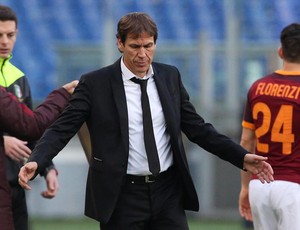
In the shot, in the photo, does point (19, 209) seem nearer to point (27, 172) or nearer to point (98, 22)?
point (27, 172)

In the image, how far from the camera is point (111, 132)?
210 inches

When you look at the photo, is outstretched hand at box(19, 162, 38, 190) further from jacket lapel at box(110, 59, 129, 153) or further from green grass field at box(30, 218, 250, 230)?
green grass field at box(30, 218, 250, 230)

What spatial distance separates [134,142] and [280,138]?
1114 mm

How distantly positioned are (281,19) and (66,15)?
3563 mm

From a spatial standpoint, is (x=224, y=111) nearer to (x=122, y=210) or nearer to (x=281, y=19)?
(x=281, y=19)

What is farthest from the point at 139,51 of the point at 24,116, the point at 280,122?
the point at 280,122

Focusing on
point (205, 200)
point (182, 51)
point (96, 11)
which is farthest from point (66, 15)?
point (205, 200)

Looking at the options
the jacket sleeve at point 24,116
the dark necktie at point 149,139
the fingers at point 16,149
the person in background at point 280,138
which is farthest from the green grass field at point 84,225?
the dark necktie at point 149,139

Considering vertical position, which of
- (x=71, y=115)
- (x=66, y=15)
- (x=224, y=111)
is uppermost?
(x=71, y=115)

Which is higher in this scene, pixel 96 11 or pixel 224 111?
pixel 96 11

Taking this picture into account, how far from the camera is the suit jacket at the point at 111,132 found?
5.30m

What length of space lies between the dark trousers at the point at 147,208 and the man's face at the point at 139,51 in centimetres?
62

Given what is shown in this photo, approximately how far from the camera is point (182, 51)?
14133 millimetres

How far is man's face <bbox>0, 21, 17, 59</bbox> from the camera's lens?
621 cm
